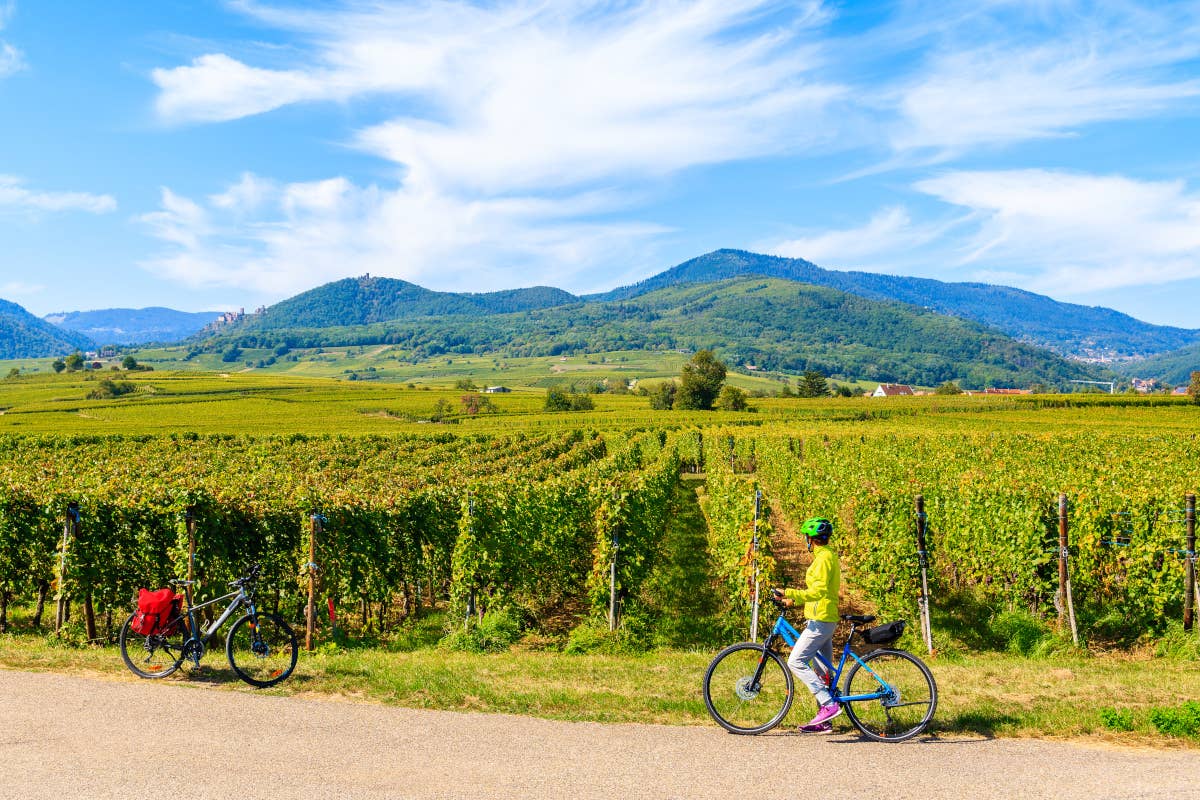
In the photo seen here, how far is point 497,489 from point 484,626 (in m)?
5.37

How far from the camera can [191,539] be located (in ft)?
36.7

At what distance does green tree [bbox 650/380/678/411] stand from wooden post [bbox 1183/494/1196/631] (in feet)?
291

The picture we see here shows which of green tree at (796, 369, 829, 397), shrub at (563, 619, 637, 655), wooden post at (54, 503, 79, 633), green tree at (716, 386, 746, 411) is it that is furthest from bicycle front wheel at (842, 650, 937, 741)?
green tree at (796, 369, 829, 397)

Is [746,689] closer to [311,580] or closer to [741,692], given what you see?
[741,692]

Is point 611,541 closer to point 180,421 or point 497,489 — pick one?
point 497,489

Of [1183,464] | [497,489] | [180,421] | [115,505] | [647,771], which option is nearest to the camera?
[647,771]

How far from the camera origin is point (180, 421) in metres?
71.4

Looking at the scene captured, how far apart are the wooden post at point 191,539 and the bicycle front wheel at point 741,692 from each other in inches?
315

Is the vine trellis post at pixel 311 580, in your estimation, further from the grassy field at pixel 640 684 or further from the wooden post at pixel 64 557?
the wooden post at pixel 64 557

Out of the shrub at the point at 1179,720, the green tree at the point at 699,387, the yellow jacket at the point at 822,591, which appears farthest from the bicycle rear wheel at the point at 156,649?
the green tree at the point at 699,387

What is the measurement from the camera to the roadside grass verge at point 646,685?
784 cm

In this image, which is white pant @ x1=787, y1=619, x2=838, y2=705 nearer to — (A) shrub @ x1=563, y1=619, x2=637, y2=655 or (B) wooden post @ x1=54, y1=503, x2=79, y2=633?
(A) shrub @ x1=563, y1=619, x2=637, y2=655

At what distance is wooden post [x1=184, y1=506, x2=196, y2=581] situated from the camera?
36.7 ft

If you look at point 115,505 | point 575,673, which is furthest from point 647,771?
point 115,505
